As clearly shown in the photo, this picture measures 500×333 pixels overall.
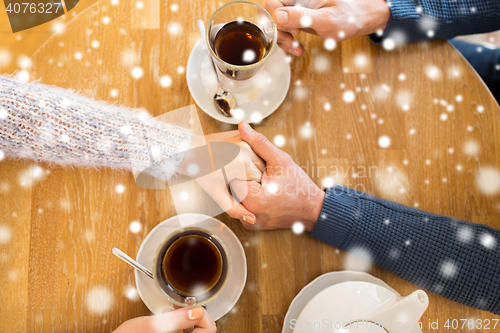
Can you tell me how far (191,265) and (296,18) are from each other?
2.06ft

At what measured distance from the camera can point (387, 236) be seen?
717mm

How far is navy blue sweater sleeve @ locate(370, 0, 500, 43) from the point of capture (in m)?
0.77

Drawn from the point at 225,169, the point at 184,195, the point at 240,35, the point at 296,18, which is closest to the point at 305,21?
the point at 296,18

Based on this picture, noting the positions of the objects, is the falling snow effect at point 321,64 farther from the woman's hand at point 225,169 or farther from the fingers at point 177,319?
the fingers at point 177,319

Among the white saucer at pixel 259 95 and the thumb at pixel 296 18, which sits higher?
the thumb at pixel 296 18

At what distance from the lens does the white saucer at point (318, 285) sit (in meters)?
0.69

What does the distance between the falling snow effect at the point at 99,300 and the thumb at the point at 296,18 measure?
0.75 m

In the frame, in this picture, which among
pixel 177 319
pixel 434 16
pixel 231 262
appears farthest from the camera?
pixel 434 16

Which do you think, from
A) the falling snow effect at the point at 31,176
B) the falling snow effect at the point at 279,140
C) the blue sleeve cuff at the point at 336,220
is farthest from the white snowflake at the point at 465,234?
A: the falling snow effect at the point at 31,176

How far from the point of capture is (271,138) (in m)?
0.78

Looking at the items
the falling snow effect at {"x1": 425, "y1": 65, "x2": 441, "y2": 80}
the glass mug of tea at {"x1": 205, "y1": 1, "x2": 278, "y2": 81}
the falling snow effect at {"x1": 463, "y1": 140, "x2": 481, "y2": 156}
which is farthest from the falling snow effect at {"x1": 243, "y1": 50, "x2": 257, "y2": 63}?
the falling snow effect at {"x1": 463, "y1": 140, "x2": 481, "y2": 156}

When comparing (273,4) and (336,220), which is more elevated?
(273,4)

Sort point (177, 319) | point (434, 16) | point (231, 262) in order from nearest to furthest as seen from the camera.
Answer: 1. point (177, 319)
2. point (231, 262)
3. point (434, 16)

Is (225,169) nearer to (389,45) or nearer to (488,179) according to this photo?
(389,45)
